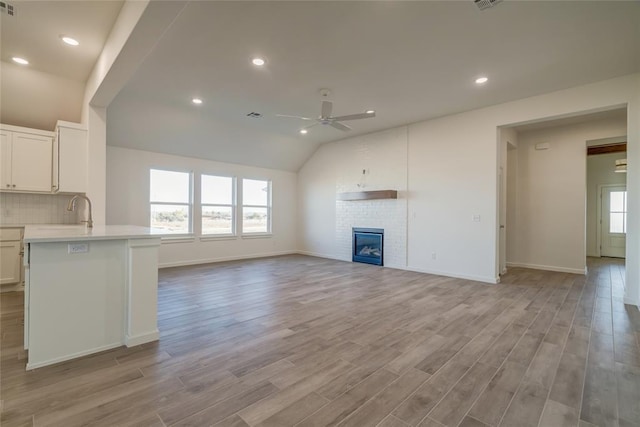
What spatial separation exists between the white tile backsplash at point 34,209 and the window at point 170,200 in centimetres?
154

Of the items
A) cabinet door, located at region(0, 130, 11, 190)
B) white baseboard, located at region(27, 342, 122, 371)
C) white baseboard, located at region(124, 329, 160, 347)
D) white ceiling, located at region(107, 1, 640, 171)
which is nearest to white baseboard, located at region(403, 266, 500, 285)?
white ceiling, located at region(107, 1, 640, 171)

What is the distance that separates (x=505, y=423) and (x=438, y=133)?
5.20 m

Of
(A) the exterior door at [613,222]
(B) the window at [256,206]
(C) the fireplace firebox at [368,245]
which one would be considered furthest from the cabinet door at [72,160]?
(A) the exterior door at [613,222]

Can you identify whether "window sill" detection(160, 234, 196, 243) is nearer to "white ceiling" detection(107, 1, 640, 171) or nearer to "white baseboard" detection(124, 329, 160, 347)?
"white ceiling" detection(107, 1, 640, 171)

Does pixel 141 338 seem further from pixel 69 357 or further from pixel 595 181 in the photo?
pixel 595 181

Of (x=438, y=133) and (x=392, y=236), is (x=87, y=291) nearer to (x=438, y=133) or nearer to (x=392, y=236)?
(x=392, y=236)

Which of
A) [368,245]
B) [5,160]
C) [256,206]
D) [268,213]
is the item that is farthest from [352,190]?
[5,160]

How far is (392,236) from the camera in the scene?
6.57 meters

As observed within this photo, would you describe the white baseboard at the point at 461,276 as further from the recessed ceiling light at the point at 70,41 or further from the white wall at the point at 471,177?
the recessed ceiling light at the point at 70,41

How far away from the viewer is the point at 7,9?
2811 millimetres

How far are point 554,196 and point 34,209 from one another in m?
9.88

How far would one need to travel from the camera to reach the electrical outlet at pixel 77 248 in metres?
2.37

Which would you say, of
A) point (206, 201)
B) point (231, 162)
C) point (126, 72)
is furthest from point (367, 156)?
point (126, 72)

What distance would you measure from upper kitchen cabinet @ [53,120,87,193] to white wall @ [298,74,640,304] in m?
5.60
